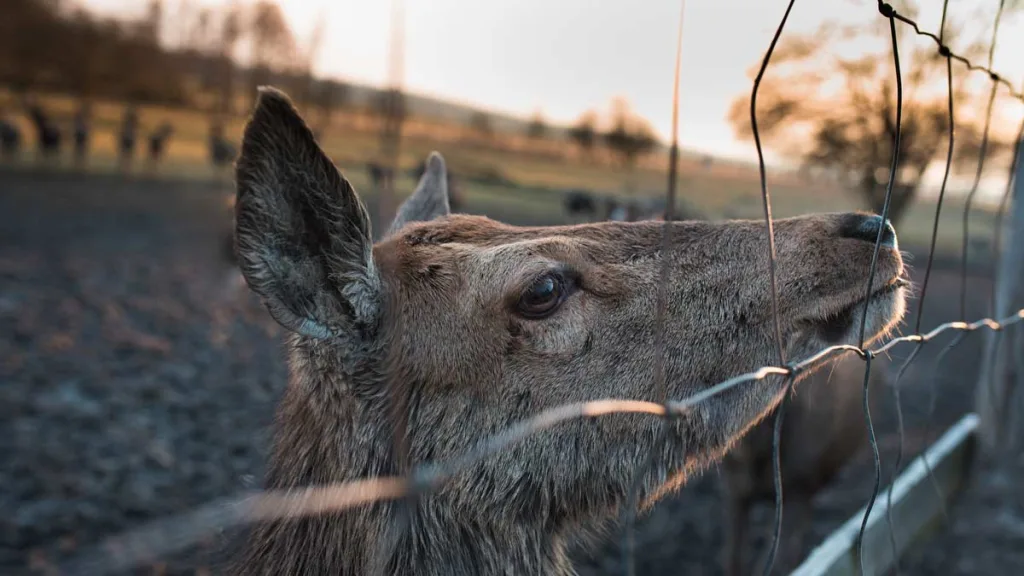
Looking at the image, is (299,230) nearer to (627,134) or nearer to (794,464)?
(794,464)

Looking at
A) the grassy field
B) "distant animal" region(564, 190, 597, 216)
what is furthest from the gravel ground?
"distant animal" region(564, 190, 597, 216)

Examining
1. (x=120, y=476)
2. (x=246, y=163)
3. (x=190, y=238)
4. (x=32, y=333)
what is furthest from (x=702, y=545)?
(x=190, y=238)

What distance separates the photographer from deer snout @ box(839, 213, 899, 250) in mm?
1938

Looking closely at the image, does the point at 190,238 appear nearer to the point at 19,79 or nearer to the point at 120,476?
the point at 19,79

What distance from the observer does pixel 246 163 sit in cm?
152

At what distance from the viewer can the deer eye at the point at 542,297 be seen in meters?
1.95

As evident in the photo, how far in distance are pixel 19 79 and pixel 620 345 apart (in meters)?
26.2

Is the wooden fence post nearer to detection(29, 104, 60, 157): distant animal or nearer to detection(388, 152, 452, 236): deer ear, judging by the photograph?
detection(388, 152, 452, 236): deer ear

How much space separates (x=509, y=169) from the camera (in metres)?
17.6

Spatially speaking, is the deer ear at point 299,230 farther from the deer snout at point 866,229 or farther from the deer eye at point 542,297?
the deer snout at point 866,229

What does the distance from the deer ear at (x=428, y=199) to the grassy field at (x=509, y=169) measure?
20.4 ft

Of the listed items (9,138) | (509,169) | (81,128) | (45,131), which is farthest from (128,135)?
(509,169)

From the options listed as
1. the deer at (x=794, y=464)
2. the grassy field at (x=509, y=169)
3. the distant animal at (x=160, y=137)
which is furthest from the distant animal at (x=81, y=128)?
the deer at (x=794, y=464)

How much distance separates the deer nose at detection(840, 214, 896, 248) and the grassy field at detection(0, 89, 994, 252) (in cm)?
693
